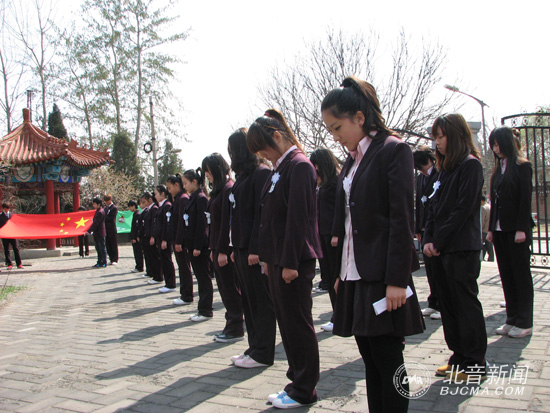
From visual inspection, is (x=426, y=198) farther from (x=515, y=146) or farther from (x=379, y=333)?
(x=379, y=333)

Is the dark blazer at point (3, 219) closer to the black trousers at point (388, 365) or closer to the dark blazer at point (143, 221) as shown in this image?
the dark blazer at point (143, 221)

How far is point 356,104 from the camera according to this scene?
2.38 meters

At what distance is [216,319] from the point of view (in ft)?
20.5

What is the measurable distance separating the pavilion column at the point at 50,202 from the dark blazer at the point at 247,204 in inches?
699

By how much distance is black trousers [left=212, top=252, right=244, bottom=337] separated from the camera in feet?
16.8

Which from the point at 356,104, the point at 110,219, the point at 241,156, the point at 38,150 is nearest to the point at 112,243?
the point at 110,219

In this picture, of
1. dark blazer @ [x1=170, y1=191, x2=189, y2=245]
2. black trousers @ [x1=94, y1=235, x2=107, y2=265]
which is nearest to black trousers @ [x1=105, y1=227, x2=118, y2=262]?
black trousers @ [x1=94, y1=235, x2=107, y2=265]

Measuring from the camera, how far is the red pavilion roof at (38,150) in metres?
19.1

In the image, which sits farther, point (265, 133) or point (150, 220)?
point (150, 220)

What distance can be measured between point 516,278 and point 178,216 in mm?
4644

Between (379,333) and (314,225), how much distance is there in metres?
1.34

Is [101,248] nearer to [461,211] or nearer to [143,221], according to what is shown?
[143,221]

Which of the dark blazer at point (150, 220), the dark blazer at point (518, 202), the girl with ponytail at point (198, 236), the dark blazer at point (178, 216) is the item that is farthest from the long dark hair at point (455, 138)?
the dark blazer at point (150, 220)

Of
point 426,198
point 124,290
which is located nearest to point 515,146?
point 426,198
